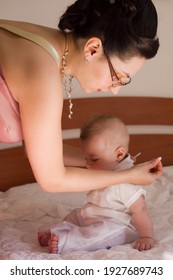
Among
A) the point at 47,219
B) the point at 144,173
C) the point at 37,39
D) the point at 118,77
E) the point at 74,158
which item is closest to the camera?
the point at 37,39

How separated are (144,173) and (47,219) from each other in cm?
57

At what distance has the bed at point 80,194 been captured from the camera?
1.40 metres

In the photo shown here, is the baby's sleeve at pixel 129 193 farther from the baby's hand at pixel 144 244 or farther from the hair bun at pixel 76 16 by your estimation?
the hair bun at pixel 76 16

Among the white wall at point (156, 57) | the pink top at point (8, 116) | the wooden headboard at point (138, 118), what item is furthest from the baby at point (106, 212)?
the white wall at point (156, 57)

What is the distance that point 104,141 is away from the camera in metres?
1.48

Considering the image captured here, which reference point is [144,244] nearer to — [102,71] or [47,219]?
[47,219]

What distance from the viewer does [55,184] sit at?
1.12m

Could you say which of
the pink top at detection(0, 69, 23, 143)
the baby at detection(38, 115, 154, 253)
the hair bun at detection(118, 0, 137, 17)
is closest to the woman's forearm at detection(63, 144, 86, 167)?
the baby at detection(38, 115, 154, 253)

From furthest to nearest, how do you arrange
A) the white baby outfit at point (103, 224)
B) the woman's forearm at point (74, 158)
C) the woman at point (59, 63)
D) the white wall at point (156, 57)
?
the white wall at point (156, 57) → the woman's forearm at point (74, 158) → the white baby outfit at point (103, 224) → the woman at point (59, 63)

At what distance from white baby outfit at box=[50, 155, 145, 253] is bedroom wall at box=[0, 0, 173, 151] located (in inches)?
30.7

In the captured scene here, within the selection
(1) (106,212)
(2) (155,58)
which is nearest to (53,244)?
(1) (106,212)

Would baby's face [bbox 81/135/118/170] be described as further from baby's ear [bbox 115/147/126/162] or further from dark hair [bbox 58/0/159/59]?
dark hair [bbox 58/0/159/59]

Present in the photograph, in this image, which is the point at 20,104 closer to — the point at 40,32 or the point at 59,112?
the point at 59,112

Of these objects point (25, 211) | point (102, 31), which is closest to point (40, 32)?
point (102, 31)
